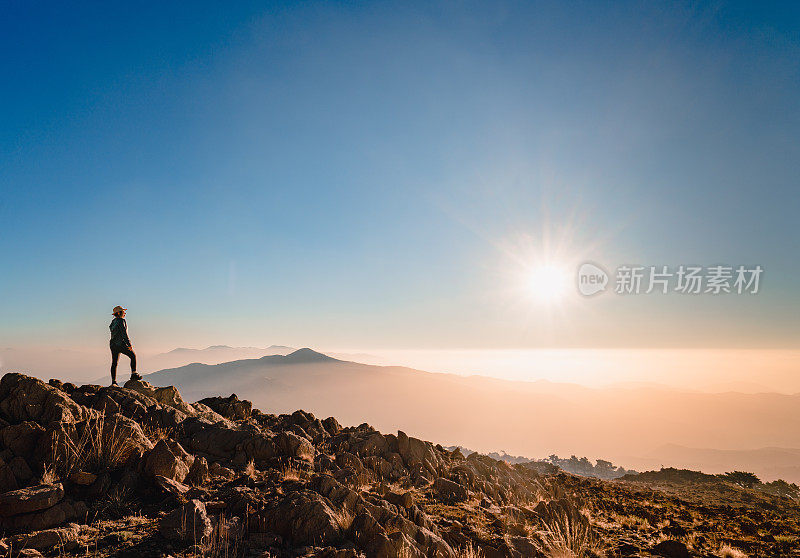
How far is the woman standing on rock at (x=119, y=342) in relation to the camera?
1248cm

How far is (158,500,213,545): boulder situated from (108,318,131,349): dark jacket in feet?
30.2

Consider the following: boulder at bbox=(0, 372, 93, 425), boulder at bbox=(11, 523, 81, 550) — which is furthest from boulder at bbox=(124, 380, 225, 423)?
boulder at bbox=(11, 523, 81, 550)

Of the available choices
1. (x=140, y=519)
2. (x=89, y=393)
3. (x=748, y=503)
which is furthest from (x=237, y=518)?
(x=748, y=503)

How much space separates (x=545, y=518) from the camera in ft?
29.0

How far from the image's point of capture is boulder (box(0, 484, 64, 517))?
16.8 ft

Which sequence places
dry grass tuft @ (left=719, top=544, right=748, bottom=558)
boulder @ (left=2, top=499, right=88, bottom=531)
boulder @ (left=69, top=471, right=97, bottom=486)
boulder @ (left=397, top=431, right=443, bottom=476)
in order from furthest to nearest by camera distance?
boulder @ (left=397, top=431, right=443, bottom=476)
dry grass tuft @ (left=719, top=544, right=748, bottom=558)
boulder @ (left=69, top=471, right=97, bottom=486)
boulder @ (left=2, top=499, right=88, bottom=531)

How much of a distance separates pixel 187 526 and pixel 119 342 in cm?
954

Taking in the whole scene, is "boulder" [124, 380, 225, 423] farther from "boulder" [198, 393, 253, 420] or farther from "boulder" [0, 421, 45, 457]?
"boulder" [0, 421, 45, 457]

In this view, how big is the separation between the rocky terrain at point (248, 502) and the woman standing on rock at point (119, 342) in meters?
0.60

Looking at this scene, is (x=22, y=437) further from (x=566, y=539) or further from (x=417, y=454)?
(x=417, y=454)

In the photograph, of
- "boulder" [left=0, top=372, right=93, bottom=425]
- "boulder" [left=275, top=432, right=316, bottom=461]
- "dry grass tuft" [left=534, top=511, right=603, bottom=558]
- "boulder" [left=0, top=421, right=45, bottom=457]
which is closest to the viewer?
"boulder" [left=0, top=421, right=45, bottom=457]

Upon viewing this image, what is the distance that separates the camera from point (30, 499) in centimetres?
525

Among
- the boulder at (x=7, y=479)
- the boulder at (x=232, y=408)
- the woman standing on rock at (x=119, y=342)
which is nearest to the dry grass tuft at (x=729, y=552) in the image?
the boulder at (x=7, y=479)

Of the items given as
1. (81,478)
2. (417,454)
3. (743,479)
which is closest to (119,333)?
(81,478)
